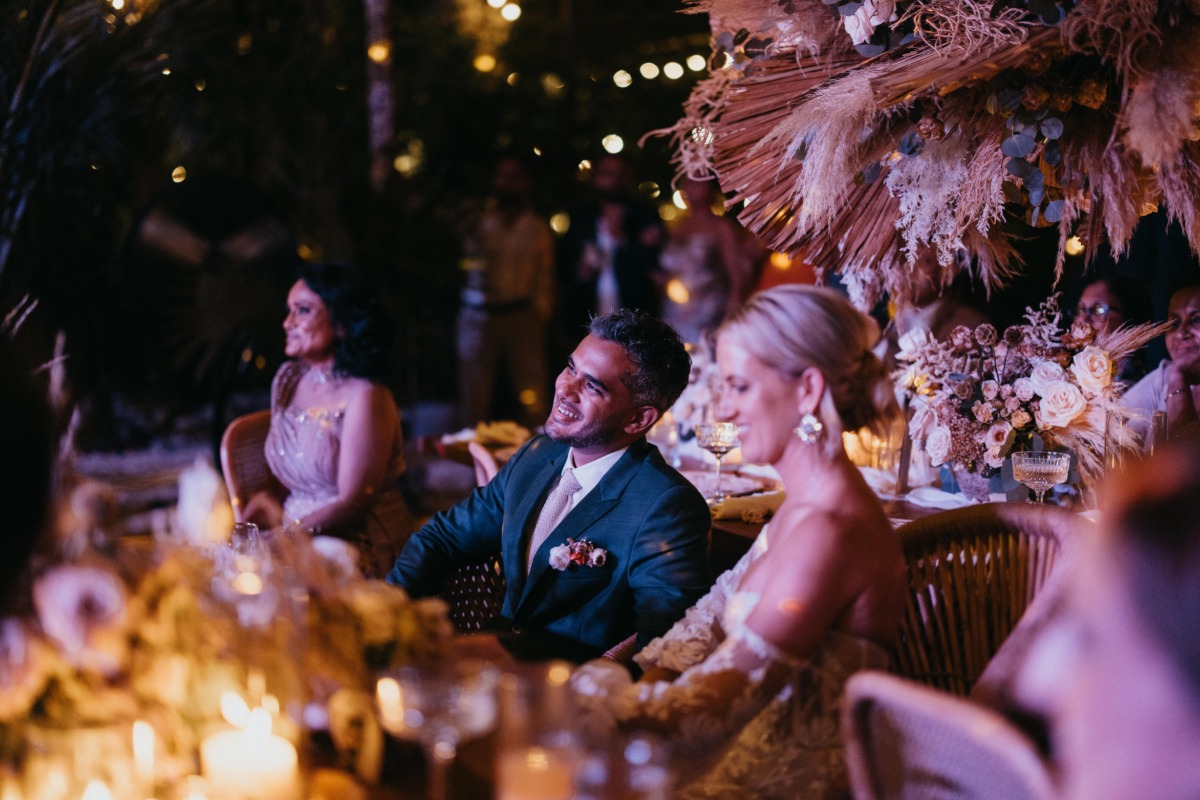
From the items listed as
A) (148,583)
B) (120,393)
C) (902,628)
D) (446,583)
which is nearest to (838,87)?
(902,628)

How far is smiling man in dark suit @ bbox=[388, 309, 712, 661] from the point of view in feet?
7.91

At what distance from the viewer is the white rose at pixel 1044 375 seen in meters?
2.84

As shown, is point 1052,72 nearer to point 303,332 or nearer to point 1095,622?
point 1095,622

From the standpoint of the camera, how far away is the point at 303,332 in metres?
3.46

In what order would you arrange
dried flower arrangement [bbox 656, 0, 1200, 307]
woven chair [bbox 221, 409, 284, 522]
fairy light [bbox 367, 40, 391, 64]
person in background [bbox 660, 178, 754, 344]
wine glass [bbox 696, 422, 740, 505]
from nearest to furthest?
dried flower arrangement [bbox 656, 0, 1200, 307], wine glass [bbox 696, 422, 740, 505], woven chair [bbox 221, 409, 284, 522], person in background [bbox 660, 178, 754, 344], fairy light [bbox 367, 40, 391, 64]

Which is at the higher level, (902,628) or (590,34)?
(590,34)

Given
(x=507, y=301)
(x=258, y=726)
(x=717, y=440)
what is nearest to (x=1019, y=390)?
(x=717, y=440)

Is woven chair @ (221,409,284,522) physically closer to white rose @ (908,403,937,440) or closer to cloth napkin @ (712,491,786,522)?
cloth napkin @ (712,491,786,522)

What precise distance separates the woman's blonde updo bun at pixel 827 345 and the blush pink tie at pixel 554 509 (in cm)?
94

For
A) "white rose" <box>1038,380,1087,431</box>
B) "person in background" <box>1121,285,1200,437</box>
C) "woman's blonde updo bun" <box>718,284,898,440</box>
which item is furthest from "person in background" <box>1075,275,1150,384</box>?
"woman's blonde updo bun" <box>718,284,898,440</box>

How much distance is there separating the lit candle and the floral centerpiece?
2.02m

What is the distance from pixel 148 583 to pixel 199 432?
23.0 ft

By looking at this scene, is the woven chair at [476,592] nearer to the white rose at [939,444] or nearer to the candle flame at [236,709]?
the white rose at [939,444]

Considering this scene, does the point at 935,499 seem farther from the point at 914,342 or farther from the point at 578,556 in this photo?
the point at 578,556
